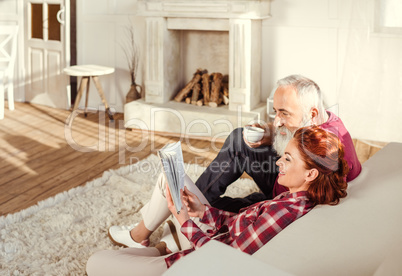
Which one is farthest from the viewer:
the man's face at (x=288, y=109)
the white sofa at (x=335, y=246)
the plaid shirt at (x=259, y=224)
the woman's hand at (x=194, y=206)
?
the man's face at (x=288, y=109)

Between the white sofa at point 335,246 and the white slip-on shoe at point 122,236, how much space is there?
1.13 metres

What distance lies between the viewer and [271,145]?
2648 mm

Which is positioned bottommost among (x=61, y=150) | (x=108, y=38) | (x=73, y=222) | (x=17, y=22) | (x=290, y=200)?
(x=73, y=222)

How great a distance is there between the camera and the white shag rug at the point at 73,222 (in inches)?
101

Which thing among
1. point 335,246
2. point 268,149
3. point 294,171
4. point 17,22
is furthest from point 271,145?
point 17,22

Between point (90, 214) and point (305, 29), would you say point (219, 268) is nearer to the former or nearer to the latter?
point (90, 214)

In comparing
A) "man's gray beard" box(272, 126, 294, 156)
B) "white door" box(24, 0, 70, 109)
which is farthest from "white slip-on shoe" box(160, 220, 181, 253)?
"white door" box(24, 0, 70, 109)

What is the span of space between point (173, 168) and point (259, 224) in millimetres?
363

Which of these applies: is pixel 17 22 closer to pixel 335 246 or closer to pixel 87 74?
pixel 87 74

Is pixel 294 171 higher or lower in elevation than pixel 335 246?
higher

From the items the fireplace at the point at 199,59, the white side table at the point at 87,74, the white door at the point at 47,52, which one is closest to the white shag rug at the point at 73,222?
the fireplace at the point at 199,59

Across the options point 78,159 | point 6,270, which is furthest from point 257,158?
point 78,159

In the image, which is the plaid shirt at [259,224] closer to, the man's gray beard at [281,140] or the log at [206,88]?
the man's gray beard at [281,140]

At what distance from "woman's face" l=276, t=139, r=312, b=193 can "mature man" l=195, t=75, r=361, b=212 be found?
548mm
